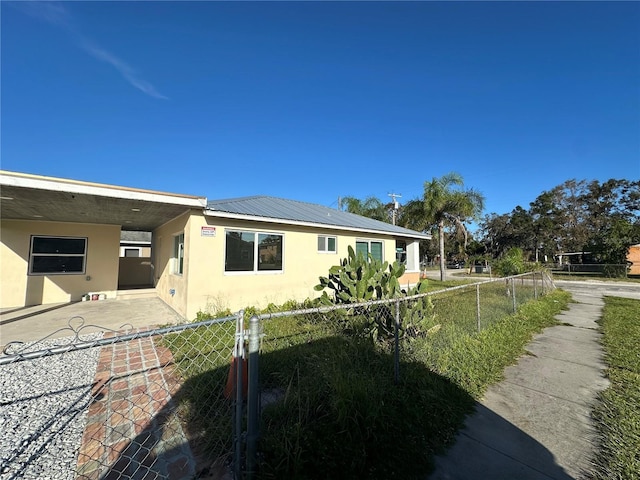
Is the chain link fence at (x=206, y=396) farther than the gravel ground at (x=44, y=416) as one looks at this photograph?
No

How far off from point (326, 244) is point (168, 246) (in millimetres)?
5868

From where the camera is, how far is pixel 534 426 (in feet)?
9.00

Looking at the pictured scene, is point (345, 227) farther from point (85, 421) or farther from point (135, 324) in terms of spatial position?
point (85, 421)

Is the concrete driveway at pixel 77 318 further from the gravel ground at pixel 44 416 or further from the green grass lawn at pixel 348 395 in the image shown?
the green grass lawn at pixel 348 395

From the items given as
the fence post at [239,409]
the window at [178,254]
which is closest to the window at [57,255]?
the window at [178,254]

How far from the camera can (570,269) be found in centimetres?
2781

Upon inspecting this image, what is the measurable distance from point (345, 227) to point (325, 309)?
7.98m

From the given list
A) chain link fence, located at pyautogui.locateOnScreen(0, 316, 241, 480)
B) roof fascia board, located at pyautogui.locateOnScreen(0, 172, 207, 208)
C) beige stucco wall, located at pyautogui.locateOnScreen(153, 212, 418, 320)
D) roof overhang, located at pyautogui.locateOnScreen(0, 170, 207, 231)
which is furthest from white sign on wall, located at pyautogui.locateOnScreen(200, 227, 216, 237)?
chain link fence, located at pyautogui.locateOnScreen(0, 316, 241, 480)

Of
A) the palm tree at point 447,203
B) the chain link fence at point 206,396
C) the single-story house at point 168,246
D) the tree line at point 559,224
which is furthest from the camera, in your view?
the tree line at point 559,224

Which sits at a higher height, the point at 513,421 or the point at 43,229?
the point at 43,229

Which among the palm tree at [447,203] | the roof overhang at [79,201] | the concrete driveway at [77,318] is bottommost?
the concrete driveway at [77,318]

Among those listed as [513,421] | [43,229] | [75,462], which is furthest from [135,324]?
[513,421]

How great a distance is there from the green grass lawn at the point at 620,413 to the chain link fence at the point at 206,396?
173 centimetres

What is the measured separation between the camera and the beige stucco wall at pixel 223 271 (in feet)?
23.3
